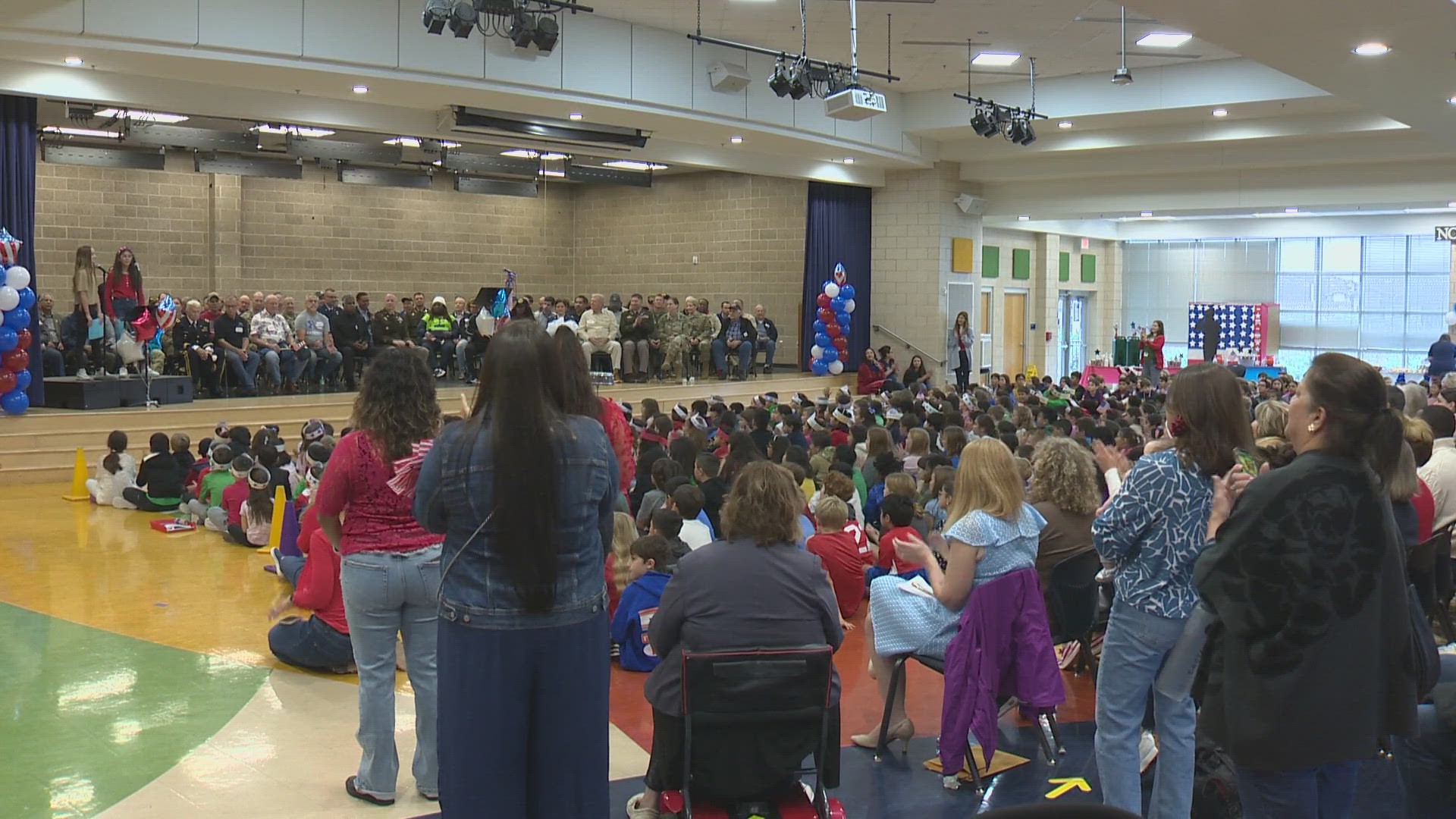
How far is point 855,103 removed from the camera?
10.4 metres

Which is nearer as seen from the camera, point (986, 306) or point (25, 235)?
point (25, 235)

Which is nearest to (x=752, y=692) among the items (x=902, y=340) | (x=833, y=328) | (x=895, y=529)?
(x=895, y=529)

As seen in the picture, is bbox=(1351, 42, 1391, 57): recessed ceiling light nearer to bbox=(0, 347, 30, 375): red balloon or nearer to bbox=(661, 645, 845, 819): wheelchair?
bbox=(661, 645, 845, 819): wheelchair

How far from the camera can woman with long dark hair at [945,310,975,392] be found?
18.0 meters

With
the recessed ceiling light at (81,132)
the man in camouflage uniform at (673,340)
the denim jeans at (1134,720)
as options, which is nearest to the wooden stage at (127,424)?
→ the man in camouflage uniform at (673,340)

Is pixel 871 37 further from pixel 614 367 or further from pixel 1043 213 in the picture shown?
pixel 1043 213

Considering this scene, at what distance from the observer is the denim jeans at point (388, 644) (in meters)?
3.42

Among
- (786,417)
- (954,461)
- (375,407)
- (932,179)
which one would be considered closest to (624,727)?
(375,407)

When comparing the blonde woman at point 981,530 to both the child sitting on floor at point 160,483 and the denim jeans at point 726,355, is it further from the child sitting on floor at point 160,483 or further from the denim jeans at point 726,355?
the denim jeans at point 726,355

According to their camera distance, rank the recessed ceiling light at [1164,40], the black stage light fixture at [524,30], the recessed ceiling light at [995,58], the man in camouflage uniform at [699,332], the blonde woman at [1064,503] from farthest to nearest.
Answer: the man in camouflage uniform at [699,332]
the recessed ceiling light at [995,58]
the recessed ceiling light at [1164,40]
the black stage light fixture at [524,30]
the blonde woman at [1064,503]

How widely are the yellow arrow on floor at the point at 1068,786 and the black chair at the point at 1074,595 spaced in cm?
55

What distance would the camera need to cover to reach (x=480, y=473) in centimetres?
236

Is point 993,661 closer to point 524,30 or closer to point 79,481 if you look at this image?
point 524,30

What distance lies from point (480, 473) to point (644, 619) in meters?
2.81
